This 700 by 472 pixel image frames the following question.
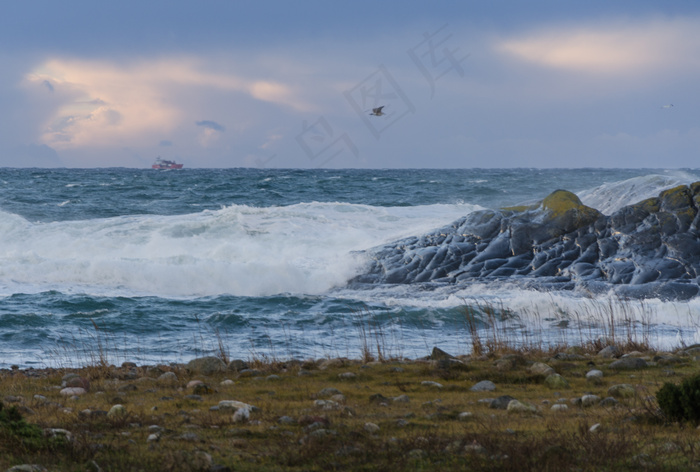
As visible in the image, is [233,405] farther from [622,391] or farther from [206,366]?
[622,391]

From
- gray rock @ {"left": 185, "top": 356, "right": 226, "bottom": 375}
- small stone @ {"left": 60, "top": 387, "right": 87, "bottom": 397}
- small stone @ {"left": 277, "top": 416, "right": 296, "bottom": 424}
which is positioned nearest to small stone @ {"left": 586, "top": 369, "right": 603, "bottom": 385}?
small stone @ {"left": 277, "top": 416, "right": 296, "bottom": 424}

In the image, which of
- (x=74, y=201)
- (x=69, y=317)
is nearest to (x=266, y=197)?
→ (x=74, y=201)

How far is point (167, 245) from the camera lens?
23.5 metres

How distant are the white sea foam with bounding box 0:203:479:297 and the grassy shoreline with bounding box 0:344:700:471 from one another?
919 centimetres

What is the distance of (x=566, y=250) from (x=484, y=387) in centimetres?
1078

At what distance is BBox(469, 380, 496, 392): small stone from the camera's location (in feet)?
23.0

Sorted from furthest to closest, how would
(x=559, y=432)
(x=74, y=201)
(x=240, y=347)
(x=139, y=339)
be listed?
(x=74, y=201) → (x=139, y=339) → (x=240, y=347) → (x=559, y=432)

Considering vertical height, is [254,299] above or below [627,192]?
below

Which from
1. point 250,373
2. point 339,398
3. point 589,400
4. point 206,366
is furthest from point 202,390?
point 589,400

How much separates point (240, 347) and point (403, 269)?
283 inches

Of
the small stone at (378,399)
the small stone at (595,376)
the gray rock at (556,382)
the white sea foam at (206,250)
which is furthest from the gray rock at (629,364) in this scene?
the white sea foam at (206,250)

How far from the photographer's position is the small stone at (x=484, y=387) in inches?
276

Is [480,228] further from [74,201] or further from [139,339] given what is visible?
[74,201]

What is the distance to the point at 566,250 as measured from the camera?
1692 cm
